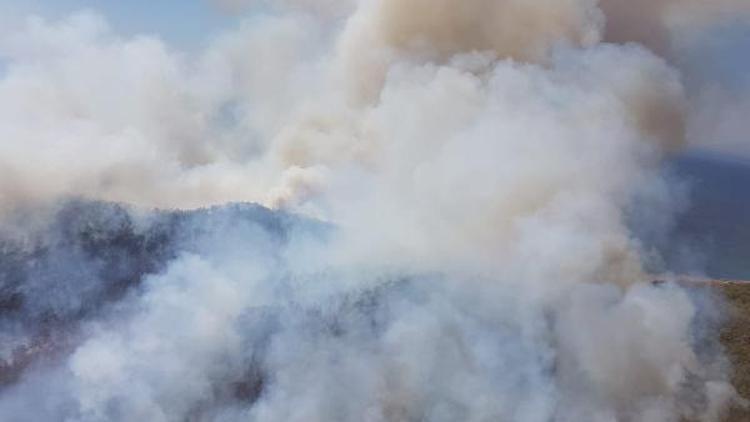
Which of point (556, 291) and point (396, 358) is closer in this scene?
point (396, 358)

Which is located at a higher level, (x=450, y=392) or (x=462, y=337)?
(x=462, y=337)

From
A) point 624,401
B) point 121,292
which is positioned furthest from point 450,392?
point 121,292

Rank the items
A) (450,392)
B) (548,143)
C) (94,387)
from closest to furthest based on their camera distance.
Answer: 1. (94,387)
2. (450,392)
3. (548,143)

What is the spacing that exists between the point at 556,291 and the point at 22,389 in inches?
765

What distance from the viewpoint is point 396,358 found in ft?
90.8

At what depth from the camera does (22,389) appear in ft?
84.1

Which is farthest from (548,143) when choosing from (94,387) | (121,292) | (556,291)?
(94,387)

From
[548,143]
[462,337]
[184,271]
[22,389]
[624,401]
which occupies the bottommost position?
[22,389]

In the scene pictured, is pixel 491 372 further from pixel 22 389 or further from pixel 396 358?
pixel 22 389

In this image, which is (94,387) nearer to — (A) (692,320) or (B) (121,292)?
(B) (121,292)

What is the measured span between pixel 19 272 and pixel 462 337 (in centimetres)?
1737

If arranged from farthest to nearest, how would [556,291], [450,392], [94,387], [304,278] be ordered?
[304,278] < [556,291] < [450,392] < [94,387]

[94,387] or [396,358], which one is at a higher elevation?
[396,358]

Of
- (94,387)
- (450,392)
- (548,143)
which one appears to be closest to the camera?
(94,387)
